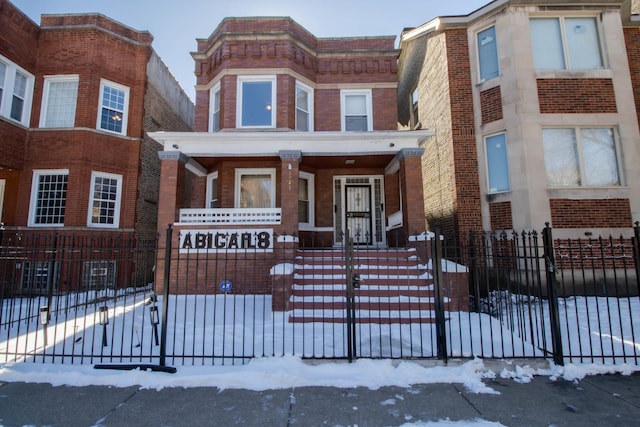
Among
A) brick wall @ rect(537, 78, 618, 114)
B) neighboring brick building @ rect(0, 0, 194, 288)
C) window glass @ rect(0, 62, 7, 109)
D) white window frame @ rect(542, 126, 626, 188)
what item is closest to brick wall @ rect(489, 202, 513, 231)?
white window frame @ rect(542, 126, 626, 188)

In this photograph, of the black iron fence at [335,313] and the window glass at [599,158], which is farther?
the window glass at [599,158]

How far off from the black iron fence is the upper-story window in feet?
17.4

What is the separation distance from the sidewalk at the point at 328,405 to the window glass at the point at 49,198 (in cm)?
973

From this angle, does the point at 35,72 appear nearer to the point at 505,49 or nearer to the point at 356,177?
the point at 356,177

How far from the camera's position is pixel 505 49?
1028cm

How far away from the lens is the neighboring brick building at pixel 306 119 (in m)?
11.6

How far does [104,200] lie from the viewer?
12344 mm

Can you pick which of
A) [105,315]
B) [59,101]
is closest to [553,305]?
[105,315]

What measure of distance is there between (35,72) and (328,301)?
1419 centimetres

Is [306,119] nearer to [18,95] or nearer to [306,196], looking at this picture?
[306,196]

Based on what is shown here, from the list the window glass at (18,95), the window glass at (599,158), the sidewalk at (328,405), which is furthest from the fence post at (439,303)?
the window glass at (18,95)

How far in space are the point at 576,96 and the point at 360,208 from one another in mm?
7676

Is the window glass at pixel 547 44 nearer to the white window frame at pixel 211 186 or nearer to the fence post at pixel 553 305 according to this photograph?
the fence post at pixel 553 305

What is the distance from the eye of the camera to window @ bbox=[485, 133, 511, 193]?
10.2 m
